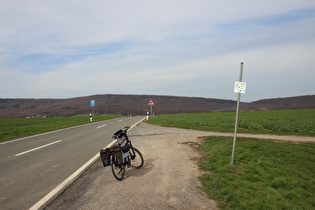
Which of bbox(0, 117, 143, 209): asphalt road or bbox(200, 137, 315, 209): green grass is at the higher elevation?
bbox(200, 137, 315, 209): green grass

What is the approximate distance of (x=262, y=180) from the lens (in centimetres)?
455

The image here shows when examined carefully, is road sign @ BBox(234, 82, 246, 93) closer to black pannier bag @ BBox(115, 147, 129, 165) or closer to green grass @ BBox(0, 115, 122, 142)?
black pannier bag @ BBox(115, 147, 129, 165)

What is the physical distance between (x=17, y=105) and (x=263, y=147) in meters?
125

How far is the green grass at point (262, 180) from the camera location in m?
3.51

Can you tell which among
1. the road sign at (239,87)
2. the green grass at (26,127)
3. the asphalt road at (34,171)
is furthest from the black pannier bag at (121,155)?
the green grass at (26,127)

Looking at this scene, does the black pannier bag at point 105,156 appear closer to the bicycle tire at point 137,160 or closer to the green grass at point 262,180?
the bicycle tire at point 137,160

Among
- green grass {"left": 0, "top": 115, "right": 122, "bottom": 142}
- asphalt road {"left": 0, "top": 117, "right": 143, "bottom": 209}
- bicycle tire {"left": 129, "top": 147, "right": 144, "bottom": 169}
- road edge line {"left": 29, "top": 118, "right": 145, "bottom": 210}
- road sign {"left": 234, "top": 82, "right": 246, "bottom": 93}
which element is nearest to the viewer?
road edge line {"left": 29, "top": 118, "right": 145, "bottom": 210}

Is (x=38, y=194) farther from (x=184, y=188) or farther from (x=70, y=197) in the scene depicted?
(x=184, y=188)

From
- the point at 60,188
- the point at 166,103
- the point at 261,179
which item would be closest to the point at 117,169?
the point at 60,188

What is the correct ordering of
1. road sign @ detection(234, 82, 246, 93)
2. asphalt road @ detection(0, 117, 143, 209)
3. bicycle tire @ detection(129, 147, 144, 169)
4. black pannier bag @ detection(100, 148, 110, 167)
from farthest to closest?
1. bicycle tire @ detection(129, 147, 144, 169)
2. road sign @ detection(234, 82, 246, 93)
3. black pannier bag @ detection(100, 148, 110, 167)
4. asphalt road @ detection(0, 117, 143, 209)

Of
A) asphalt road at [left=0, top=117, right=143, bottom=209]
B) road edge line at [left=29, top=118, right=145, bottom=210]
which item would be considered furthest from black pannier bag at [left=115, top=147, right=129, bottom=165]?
asphalt road at [left=0, top=117, right=143, bottom=209]

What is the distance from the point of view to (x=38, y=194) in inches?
156

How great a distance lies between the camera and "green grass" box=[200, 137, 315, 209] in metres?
3.51

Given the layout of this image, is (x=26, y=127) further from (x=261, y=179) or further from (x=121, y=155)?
(x=261, y=179)
